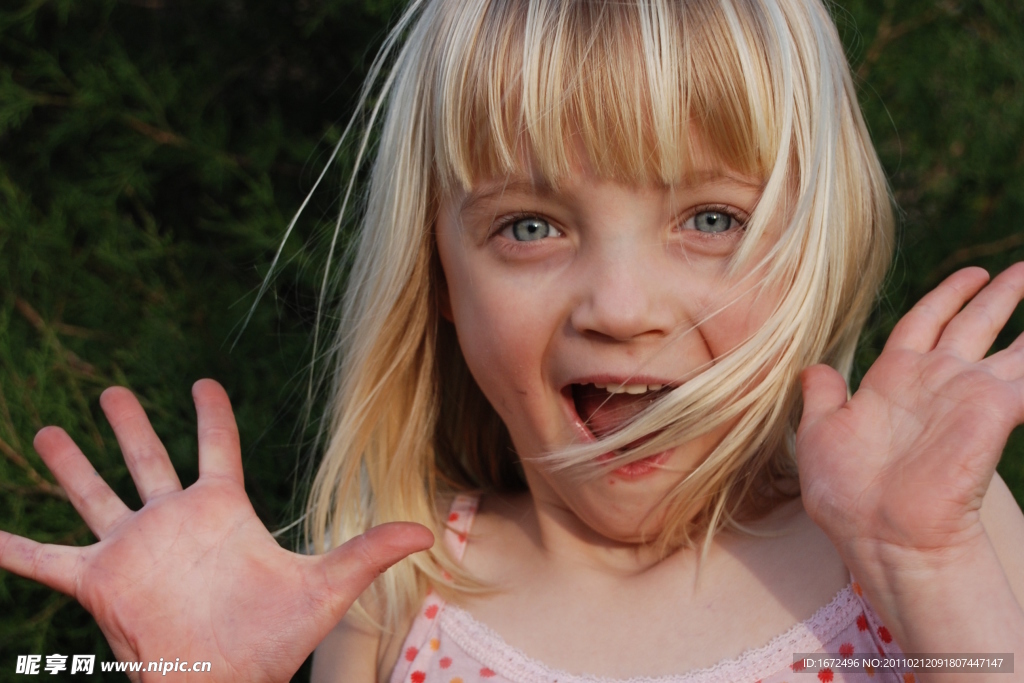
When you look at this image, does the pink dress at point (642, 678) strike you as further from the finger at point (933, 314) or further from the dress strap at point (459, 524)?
the finger at point (933, 314)

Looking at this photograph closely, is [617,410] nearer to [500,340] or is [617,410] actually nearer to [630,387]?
[630,387]

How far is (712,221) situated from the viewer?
170 cm

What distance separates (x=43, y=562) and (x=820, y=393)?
130 cm

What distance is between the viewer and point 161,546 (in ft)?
5.27

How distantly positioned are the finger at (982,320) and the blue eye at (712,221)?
396mm

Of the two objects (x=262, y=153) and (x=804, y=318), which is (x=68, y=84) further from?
(x=804, y=318)

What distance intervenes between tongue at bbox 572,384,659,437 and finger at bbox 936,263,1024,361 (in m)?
0.50

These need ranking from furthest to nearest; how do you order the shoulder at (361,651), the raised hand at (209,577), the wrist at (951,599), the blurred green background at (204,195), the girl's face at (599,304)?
1. the blurred green background at (204,195)
2. the shoulder at (361,651)
3. the girl's face at (599,304)
4. the raised hand at (209,577)
5. the wrist at (951,599)

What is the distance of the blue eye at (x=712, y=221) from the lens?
5.54 feet

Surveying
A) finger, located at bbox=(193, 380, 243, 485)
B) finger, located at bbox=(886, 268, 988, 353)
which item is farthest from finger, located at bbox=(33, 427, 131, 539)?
finger, located at bbox=(886, 268, 988, 353)

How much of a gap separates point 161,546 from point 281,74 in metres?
1.65

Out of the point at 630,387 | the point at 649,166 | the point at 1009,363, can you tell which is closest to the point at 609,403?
the point at 630,387

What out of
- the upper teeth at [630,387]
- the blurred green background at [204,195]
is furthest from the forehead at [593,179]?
the blurred green background at [204,195]

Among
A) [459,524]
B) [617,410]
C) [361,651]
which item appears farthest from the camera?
[459,524]
